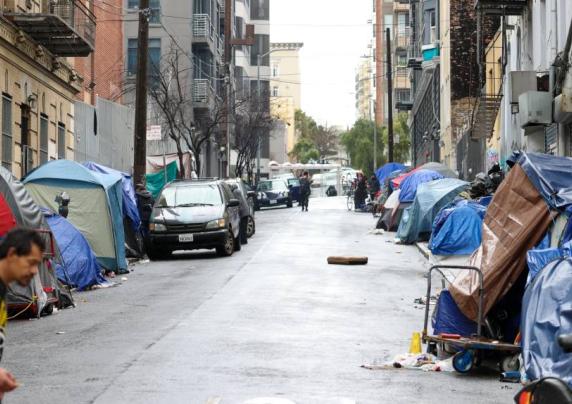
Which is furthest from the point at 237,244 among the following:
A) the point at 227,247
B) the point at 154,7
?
the point at 154,7

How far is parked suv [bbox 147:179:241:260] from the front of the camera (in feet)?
85.0

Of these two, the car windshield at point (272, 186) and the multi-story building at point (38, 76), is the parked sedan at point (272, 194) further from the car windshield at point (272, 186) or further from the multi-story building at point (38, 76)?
the multi-story building at point (38, 76)

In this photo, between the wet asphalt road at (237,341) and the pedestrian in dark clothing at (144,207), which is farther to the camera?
the pedestrian in dark clothing at (144,207)

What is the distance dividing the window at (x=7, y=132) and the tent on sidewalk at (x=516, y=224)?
1635 cm

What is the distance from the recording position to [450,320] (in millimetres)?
12164

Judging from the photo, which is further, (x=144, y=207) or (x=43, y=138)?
(x=43, y=138)

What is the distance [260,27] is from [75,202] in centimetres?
8099

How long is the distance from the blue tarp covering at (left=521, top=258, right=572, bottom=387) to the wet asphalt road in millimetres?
454

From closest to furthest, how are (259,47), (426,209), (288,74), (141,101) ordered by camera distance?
1. (141,101)
2. (426,209)
3. (259,47)
4. (288,74)

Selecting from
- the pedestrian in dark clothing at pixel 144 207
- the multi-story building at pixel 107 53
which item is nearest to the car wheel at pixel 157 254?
the pedestrian in dark clothing at pixel 144 207

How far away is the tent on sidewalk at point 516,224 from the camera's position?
39.1ft

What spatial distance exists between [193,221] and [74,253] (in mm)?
5855

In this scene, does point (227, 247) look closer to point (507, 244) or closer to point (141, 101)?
point (141, 101)

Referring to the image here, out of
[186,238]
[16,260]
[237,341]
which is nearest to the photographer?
[16,260]
